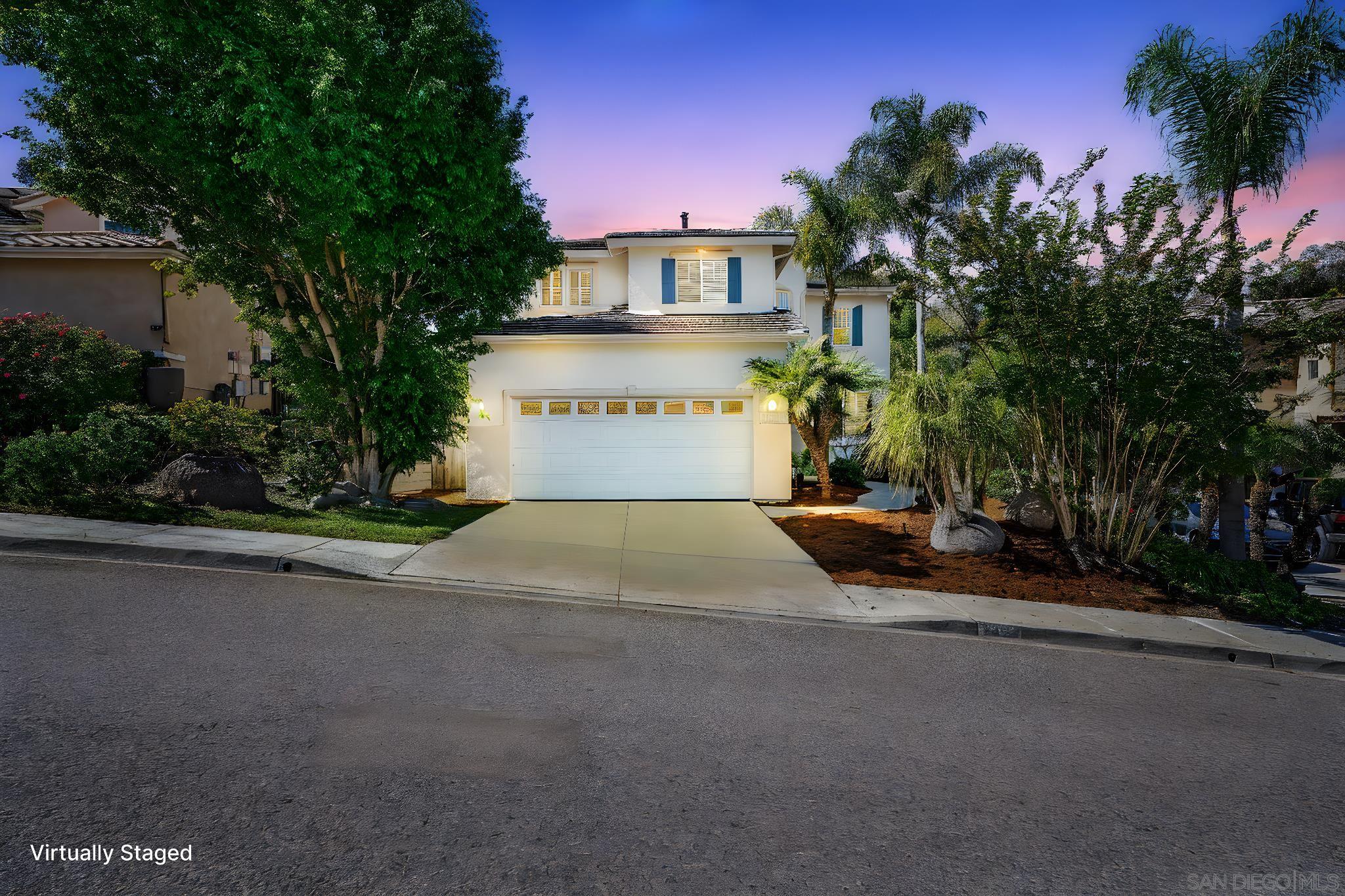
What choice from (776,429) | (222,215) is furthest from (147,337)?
(776,429)

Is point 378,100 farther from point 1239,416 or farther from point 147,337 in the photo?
point 1239,416

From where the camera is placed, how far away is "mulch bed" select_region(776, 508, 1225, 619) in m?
8.66

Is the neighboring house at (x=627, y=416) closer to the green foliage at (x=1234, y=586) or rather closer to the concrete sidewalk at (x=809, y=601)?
the concrete sidewalk at (x=809, y=601)

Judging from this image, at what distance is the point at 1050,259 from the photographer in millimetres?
9195

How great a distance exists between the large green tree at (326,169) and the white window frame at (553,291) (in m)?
6.24

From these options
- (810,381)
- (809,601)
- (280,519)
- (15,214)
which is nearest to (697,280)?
(810,381)

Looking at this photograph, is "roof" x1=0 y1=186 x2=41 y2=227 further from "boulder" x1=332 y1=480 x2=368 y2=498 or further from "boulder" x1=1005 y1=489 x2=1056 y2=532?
"boulder" x1=1005 y1=489 x2=1056 y2=532

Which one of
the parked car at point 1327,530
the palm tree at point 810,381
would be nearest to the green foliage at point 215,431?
→ the palm tree at point 810,381

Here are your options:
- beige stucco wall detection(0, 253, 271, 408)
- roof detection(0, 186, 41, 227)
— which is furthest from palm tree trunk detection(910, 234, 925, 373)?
roof detection(0, 186, 41, 227)

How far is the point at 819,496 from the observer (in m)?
17.3

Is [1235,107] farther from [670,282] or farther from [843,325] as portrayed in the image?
[843,325]

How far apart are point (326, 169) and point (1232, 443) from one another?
1221 centimetres

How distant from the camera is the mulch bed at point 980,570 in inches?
341

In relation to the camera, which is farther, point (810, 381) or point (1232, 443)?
point (810, 381)
